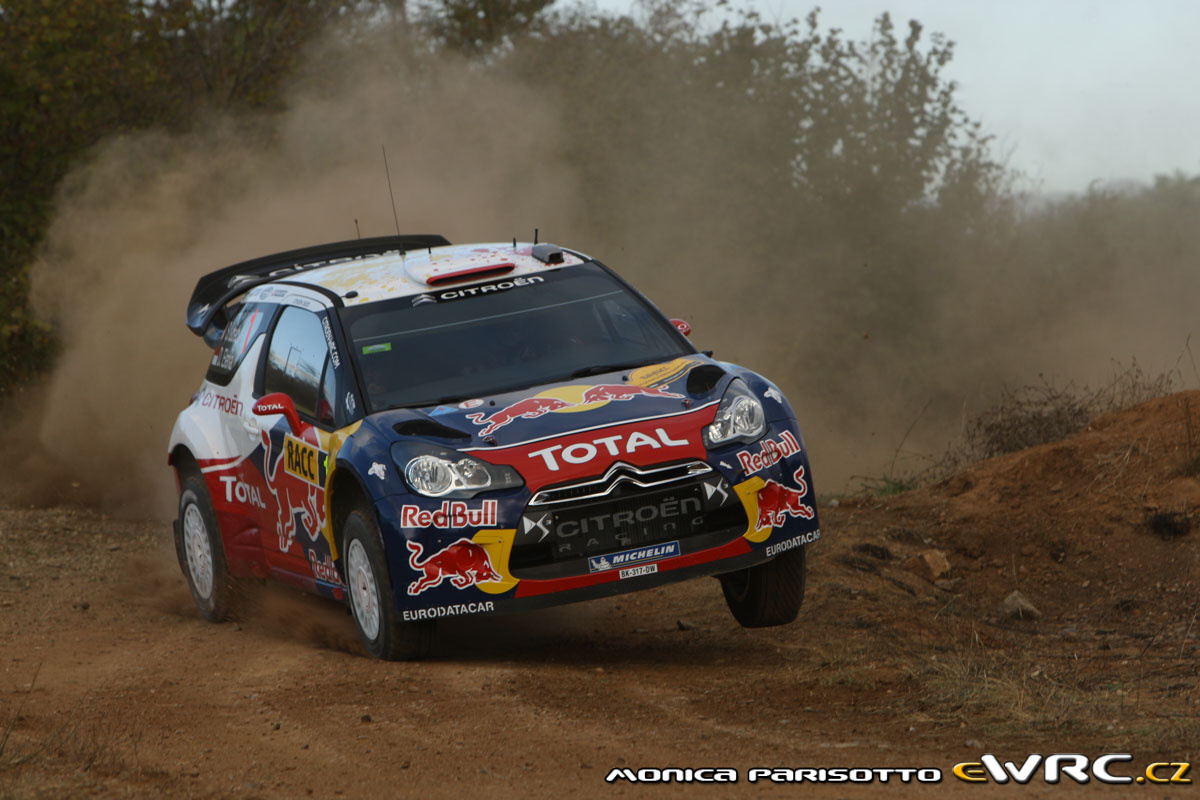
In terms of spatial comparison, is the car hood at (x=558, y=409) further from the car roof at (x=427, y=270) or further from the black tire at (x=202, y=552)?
the black tire at (x=202, y=552)

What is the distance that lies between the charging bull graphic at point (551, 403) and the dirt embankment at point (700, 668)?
1041 millimetres

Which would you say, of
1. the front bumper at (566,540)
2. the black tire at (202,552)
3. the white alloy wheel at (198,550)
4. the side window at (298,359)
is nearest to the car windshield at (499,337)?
the side window at (298,359)

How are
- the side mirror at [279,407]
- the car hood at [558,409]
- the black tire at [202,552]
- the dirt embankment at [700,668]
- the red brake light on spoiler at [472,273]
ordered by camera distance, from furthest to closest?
1. the black tire at [202,552]
2. the red brake light on spoiler at [472,273]
3. the side mirror at [279,407]
4. the car hood at [558,409]
5. the dirt embankment at [700,668]

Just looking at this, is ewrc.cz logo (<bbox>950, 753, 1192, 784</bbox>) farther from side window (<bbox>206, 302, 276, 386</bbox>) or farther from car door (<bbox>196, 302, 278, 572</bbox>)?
side window (<bbox>206, 302, 276, 386</bbox>)

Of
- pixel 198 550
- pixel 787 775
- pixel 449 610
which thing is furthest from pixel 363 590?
pixel 787 775

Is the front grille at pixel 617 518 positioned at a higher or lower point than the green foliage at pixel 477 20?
lower

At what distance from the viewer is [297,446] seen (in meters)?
7.27

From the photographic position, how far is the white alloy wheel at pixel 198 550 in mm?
8602

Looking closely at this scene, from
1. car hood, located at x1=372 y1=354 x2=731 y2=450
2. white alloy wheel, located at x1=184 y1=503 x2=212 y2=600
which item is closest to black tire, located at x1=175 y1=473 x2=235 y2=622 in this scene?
white alloy wheel, located at x1=184 y1=503 x2=212 y2=600

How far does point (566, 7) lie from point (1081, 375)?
9749 mm

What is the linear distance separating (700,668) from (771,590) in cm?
53

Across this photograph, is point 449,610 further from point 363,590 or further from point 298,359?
point 298,359

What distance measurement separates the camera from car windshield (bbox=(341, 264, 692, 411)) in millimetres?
7039

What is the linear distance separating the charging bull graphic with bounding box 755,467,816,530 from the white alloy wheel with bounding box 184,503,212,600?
3489mm
